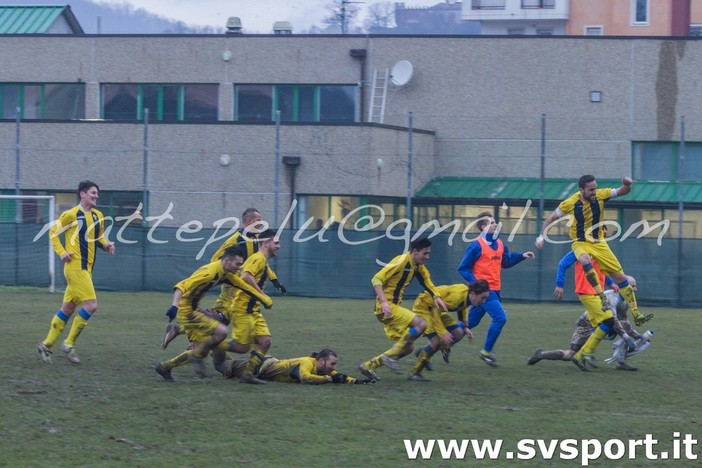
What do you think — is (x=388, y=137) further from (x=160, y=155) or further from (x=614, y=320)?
(x=614, y=320)

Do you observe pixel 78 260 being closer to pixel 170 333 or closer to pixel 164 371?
pixel 170 333

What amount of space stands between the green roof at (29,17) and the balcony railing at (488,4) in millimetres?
38457

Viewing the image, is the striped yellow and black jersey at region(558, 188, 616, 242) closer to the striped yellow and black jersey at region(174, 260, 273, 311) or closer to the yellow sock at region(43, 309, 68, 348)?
the striped yellow and black jersey at region(174, 260, 273, 311)

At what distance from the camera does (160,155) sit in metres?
29.1

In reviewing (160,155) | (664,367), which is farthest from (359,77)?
(664,367)

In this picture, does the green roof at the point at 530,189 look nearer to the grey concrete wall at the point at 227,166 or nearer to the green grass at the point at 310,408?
the grey concrete wall at the point at 227,166

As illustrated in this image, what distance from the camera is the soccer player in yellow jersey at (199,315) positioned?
10.9 meters

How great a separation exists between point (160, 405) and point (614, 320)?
5.56 metres

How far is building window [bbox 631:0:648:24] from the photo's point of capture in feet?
228

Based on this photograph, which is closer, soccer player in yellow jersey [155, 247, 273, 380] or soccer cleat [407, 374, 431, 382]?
soccer player in yellow jersey [155, 247, 273, 380]

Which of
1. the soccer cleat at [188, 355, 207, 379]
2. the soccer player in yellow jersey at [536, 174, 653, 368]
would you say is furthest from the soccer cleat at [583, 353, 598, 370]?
Result: the soccer cleat at [188, 355, 207, 379]

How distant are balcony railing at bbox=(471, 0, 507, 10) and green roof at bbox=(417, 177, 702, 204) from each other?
44.7 meters

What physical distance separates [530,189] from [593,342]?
18598mm

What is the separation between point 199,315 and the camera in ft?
36.0
